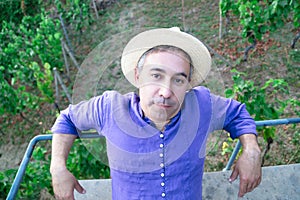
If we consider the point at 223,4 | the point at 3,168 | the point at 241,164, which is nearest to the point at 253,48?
the point at 223,4

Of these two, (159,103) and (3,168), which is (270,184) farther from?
(3,168)

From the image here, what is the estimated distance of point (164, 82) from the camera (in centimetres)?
144

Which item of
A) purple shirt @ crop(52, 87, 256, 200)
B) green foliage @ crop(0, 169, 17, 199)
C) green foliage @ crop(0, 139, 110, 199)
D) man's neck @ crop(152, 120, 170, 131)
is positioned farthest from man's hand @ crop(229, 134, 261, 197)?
green foliage @ crop(0, 169, 17, 199)

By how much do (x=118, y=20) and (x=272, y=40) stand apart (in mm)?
1877

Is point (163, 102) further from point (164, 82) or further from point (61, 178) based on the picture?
point (61, 178)

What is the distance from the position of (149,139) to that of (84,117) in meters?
0.27

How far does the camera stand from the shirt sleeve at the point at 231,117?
5.32 feet

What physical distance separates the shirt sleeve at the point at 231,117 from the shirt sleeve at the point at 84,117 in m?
0.44

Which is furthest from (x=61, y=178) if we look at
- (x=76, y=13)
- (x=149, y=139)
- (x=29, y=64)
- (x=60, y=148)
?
(x=76, y=13)

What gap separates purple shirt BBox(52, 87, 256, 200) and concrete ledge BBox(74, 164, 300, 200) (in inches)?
29.1

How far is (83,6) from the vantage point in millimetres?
4848

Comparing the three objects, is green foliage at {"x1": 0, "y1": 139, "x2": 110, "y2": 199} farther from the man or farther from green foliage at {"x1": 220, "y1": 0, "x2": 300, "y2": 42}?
green foliage at {"x1": 220, "y1": 0, "x2": 300, "y2": 42}

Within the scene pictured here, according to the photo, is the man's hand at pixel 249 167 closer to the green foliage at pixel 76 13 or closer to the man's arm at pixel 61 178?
the man's arm at pixel 61 178

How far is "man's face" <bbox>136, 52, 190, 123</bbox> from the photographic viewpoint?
1.44 m
